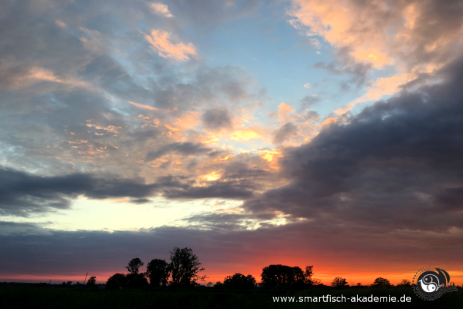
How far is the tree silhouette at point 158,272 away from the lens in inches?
4569

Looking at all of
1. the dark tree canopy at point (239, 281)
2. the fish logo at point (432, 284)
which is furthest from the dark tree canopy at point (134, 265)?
the fish logo at point (432, 284)

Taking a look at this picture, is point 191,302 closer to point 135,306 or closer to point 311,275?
point 135,306

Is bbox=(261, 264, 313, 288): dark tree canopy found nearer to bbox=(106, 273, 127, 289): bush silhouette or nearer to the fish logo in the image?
bbox=(106, 273, 127, 289): bush silhouette

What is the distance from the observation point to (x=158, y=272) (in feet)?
396

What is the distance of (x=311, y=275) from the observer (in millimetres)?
135750

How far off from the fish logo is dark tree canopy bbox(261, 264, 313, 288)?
336 ft

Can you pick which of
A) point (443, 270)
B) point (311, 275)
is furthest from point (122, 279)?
point (443, 270)

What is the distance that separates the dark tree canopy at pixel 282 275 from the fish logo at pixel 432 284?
4032 inches

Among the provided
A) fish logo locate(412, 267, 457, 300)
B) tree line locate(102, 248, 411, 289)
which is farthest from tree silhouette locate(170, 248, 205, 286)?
fish logo locate(412, 267, 457, 300)

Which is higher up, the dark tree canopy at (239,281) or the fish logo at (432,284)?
the fish logo at (432,284)

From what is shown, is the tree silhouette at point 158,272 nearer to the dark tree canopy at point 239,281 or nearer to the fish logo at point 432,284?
the dark tree canopy at point 239,281

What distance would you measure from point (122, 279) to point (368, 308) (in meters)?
122

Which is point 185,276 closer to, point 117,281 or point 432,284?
point 117,281

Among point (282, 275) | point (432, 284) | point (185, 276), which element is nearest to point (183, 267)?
point (185, 276)
